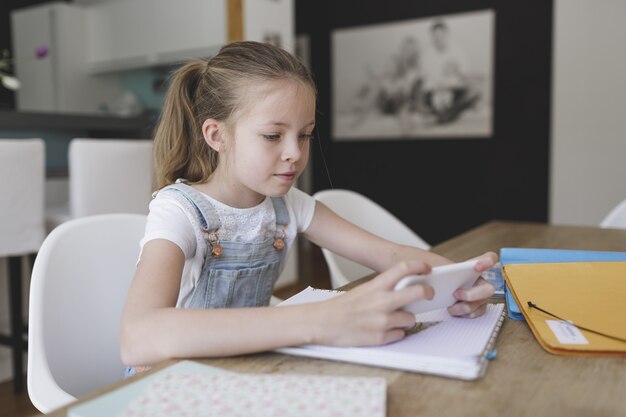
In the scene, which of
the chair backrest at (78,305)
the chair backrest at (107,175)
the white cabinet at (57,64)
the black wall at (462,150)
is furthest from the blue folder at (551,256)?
the white cabinet at (57,64)

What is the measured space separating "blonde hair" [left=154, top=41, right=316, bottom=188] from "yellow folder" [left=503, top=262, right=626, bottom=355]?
47 centimetres

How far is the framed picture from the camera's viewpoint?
442 cm

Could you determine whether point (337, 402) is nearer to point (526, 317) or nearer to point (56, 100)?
point (526, 317)

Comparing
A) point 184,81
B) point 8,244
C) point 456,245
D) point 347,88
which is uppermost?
point 347,88

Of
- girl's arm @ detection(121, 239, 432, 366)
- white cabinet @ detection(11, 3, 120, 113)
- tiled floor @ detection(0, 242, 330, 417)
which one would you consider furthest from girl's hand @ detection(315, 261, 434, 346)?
white cabinet @ detection(11, 3, 120, 113)

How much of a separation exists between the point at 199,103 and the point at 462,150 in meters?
3.81

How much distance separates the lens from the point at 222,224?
98 cm

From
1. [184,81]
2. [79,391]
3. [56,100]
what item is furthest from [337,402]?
[56,100]

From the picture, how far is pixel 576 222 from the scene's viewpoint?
161 inches

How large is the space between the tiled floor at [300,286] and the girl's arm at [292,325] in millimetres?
1527

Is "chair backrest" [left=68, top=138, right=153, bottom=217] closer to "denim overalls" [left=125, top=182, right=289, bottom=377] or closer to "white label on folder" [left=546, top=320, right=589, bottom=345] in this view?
"denim overalls" [left=125, top=182, right=289, bottom=377]

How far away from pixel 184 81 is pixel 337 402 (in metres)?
0.76

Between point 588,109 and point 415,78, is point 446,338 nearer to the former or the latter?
point 588,109

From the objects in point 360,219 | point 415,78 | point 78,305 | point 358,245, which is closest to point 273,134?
point 358,245
